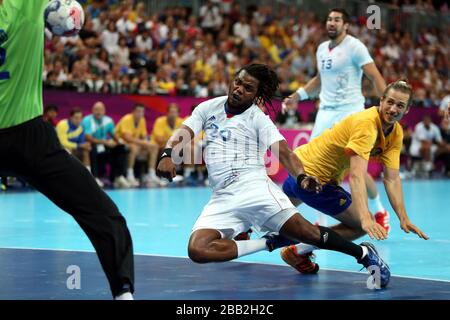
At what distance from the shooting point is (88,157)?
16906 millimetres

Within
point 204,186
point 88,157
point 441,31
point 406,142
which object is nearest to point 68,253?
point 88,157

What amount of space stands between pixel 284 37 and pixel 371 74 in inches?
599

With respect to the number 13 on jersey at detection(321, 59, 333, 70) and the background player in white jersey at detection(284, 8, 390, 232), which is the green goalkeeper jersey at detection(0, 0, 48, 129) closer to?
the background player in white jersey at detection(284, 8, 390, 232)

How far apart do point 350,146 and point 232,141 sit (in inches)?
38.3

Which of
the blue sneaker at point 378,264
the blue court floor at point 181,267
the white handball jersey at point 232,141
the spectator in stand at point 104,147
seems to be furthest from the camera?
the spectator in stand at point 104,147

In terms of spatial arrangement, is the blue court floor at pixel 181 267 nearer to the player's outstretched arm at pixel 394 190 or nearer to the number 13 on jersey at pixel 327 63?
the player's outstretched arm at pixel 394 190

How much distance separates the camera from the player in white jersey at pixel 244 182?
668 centimetres

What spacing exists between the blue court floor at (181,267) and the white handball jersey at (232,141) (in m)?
0.89

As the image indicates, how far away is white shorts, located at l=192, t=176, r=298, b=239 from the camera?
6719mm

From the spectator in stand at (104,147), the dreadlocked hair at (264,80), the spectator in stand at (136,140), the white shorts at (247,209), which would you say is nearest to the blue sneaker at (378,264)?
the white shorts at (247,209)

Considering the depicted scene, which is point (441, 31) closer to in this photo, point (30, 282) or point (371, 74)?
point (371, 74)

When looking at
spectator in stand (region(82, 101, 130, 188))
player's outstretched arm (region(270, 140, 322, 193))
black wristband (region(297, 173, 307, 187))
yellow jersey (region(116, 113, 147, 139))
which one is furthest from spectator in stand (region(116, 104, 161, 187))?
black wristband (region(297, 173, 307, 187))
